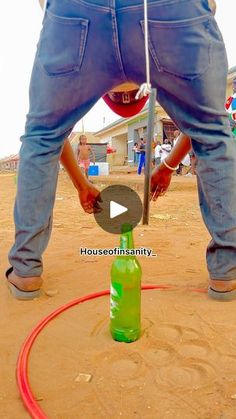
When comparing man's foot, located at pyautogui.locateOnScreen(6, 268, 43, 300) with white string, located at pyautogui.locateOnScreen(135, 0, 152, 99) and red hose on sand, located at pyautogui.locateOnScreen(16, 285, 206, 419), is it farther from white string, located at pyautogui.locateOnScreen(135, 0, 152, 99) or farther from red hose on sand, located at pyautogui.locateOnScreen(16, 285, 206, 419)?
white string, located at pyautogui.locateOnScreen(135, 0, 152, 99)

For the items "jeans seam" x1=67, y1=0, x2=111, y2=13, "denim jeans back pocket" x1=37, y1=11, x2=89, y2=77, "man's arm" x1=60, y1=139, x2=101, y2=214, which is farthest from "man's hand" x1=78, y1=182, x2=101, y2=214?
"jeans seam" x1=67, y1=0, x2=111, y2=13

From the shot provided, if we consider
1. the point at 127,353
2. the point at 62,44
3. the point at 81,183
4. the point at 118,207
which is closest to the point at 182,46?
the point at 62,44

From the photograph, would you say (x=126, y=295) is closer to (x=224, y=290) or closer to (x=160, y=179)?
(x=224, y=290)

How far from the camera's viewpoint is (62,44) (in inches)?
64.5

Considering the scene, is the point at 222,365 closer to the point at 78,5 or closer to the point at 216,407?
the point at 216,407

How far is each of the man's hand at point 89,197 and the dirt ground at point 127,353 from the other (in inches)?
14.1

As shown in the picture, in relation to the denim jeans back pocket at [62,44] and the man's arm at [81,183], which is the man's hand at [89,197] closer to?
the man's arm at [81,183]

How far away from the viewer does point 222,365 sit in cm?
125

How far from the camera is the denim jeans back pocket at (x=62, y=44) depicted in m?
1.61

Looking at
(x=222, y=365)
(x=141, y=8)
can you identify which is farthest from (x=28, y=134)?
(x=222, y=365)

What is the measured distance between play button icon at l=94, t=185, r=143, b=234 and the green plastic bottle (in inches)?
46.9

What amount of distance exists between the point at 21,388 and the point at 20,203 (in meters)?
0.88

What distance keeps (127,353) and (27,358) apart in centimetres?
34

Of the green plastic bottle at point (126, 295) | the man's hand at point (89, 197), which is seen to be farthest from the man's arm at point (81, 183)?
the green plastic bottle at point (126, 295)
